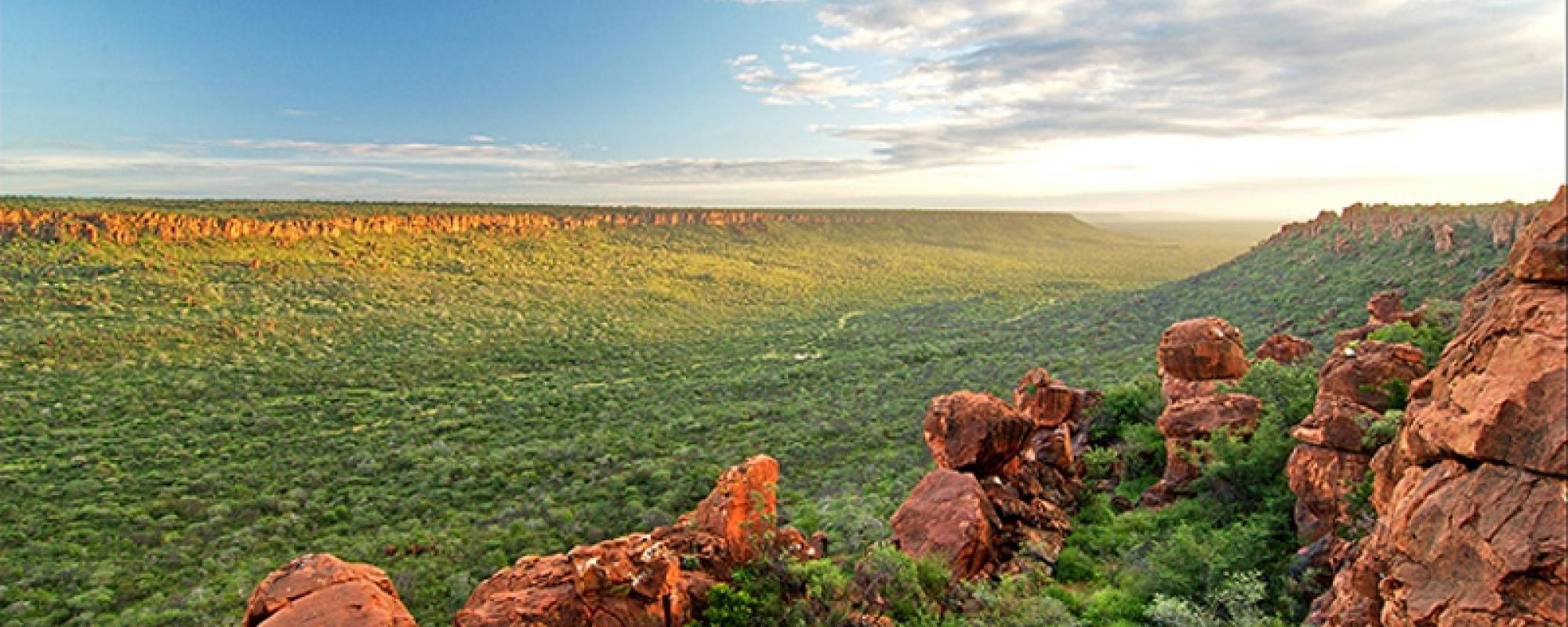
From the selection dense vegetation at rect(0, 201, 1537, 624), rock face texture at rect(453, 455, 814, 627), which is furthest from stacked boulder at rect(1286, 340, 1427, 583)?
rock face texture at rect(453, 455, 814, 627)

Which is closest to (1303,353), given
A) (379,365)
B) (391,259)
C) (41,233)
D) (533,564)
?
(533,564)

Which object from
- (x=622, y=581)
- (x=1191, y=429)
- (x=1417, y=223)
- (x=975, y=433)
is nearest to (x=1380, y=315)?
(x=1191, y=429)

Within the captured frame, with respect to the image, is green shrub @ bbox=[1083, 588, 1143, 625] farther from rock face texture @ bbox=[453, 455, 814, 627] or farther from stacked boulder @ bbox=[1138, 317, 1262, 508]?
stacked boulder @ bbox=[1138, 317, 1262, 508]

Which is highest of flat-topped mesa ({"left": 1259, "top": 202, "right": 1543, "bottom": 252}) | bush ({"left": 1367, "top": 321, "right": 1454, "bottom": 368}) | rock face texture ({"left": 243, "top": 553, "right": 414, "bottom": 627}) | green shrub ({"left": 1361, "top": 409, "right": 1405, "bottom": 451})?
flat-topped mesa ({"left": 1259, "top": 202, "right": 1543, "bottom": 252})

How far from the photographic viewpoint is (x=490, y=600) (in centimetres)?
942

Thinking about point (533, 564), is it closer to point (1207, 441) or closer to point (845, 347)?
point (1207, 441)

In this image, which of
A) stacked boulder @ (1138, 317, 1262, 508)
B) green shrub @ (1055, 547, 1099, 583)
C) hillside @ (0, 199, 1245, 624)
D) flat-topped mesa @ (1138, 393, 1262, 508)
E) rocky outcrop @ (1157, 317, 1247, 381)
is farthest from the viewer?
rocky outcrop @ (1157, 317, 1247, 381)

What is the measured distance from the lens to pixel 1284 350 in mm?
23562

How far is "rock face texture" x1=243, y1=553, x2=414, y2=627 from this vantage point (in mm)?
8141

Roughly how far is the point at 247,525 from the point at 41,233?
56.8 metres

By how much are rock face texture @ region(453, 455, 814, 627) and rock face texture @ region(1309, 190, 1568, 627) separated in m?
7.89

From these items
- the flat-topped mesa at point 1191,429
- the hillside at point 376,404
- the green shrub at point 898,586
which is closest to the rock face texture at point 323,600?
the green shrub at point 898,586

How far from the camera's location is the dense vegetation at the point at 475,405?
1731 cm

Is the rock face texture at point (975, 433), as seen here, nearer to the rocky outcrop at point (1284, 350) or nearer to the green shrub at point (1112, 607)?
the green shrub at point (1112, 607)
